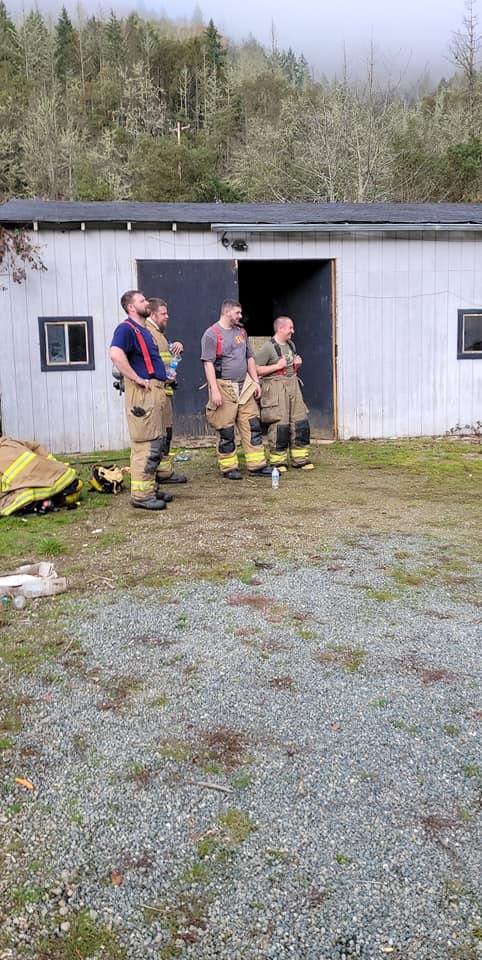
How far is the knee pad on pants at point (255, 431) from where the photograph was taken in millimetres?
7461

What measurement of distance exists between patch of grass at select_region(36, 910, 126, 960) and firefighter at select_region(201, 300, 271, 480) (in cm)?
576

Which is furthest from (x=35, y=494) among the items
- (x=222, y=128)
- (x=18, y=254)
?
(x=222, y=128)

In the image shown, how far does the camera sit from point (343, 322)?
10109 millimetres

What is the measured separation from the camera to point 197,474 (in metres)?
7.98

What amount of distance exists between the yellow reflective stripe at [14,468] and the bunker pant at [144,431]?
2.87 ft

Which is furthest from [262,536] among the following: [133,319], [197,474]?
[197,474]

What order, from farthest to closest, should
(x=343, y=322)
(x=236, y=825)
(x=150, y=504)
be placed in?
(x=343, y=322) → (x=150, y=504) → (x=236, y=825)

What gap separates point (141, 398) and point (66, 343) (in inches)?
140

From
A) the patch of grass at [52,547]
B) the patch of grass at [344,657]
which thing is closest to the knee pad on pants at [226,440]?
the patch of grass at [52,547]

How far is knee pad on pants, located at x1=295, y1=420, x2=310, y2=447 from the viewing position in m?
7.86

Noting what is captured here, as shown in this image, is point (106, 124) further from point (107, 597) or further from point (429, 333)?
point (107, 597)

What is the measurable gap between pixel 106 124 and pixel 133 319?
28874 mm

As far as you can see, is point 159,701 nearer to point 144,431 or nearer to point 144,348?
point 144,431

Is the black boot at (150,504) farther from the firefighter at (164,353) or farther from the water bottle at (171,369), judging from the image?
the water bottle at (171,369)
